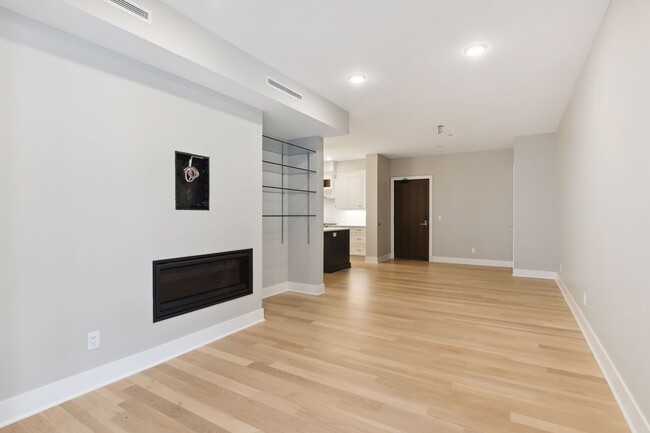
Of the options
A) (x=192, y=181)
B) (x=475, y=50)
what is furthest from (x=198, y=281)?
(x=475, y=50)

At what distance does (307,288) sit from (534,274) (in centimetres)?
440

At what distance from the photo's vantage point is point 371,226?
8.18 meters

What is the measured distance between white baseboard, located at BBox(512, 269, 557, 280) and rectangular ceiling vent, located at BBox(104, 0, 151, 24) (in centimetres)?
690

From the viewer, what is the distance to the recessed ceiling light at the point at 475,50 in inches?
115

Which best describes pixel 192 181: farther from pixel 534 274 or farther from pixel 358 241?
pixel 358 241

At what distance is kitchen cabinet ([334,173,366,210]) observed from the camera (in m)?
9.05

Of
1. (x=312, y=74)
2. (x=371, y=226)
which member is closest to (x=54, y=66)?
(x=312, y=74)

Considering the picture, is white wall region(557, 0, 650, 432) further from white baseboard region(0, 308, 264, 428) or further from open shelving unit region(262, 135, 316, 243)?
open shelving unit region(262, 135, 316, 243)

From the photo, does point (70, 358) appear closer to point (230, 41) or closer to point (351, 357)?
point (351, 357)

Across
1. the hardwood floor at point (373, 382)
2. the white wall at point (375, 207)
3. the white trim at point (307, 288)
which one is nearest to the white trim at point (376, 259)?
the white wall at point (375, 207)

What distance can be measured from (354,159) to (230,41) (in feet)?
21.3

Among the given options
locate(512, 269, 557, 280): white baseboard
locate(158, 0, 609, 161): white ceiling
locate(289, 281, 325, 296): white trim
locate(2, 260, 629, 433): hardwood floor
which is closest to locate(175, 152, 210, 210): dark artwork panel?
locate(158, 0, 609, 161): white ceiling

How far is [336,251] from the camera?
7.13 meters

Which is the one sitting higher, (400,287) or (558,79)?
(558,79)
